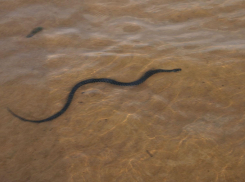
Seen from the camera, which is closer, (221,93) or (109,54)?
(221,93)

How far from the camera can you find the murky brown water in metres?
3.47

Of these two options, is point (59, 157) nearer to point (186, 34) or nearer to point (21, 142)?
point (21, 142)

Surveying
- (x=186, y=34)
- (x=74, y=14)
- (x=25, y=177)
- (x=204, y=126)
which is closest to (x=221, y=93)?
(x=204, y=126)

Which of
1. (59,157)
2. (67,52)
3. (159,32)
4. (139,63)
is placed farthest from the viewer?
(159,32)

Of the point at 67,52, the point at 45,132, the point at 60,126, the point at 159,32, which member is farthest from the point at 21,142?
the point at 159,32

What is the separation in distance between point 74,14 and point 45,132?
18.1 ft

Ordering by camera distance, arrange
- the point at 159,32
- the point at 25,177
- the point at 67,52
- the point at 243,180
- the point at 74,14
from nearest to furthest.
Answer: the point at 243,180, the point at 25,177, the point at 67,52, the point at 159,32, the point at 74,14

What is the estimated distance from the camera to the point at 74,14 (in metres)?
8.20

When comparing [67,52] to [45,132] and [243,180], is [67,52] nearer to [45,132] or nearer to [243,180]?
[45,132]

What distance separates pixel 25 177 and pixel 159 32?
212 inches

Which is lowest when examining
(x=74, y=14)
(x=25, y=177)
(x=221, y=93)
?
(x=25, y=177)

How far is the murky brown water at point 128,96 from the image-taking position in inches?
137

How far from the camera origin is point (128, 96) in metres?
4.75

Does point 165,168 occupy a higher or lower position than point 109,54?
lower
